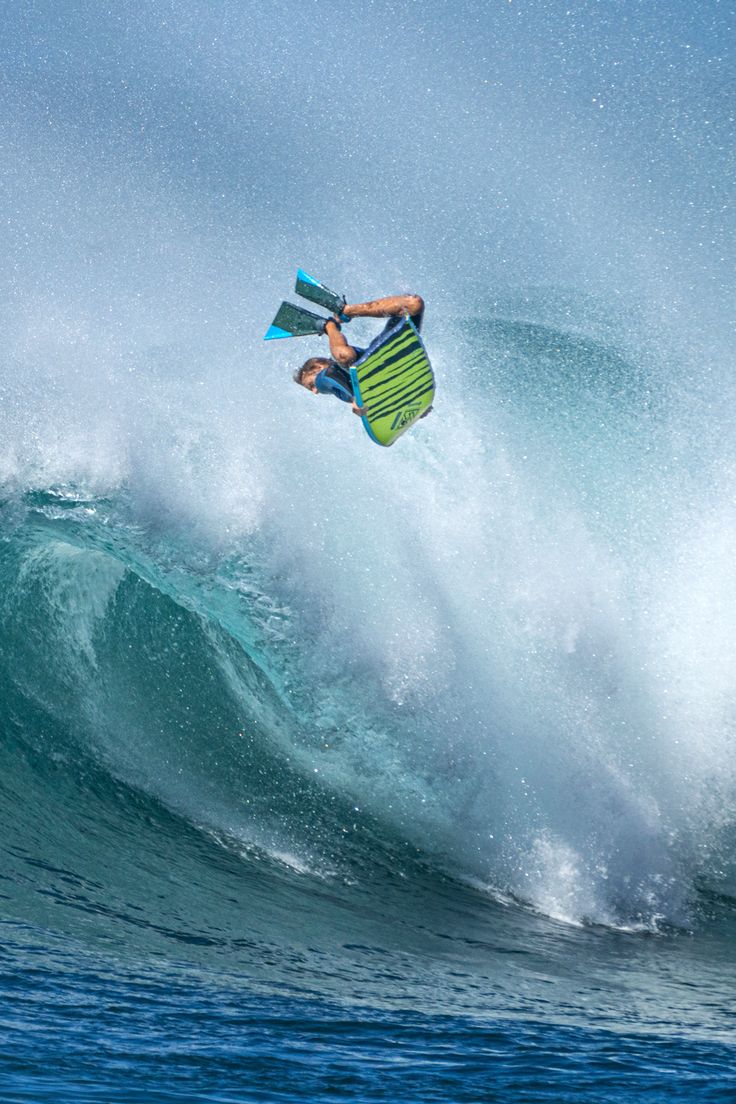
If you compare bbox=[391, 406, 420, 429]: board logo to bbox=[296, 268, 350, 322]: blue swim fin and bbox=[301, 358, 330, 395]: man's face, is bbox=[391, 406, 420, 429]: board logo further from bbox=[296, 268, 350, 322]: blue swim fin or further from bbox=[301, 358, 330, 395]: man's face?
bbox=[296, 268, 350, 322]: blue swim fin

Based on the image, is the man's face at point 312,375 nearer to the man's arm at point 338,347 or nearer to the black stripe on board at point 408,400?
the man's arm at point 338,347

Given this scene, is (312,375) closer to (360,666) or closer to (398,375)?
(398,375)

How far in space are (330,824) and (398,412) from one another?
2.63 meters

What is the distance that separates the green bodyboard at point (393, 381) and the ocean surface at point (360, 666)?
1498 millimetres

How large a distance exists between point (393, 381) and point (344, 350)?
0.42 meters

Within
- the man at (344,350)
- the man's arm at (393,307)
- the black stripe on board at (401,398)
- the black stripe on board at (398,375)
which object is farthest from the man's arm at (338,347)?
the black stripe on board at (401,398)

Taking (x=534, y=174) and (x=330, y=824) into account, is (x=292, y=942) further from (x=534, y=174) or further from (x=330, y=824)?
(x=534, y=174)

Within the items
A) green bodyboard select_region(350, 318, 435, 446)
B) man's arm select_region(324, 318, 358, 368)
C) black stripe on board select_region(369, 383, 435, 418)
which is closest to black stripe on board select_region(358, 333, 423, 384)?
green bodyboard select_region(350, 318, 435, 446)

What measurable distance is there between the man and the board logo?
0.97 ft

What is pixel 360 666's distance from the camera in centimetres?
776

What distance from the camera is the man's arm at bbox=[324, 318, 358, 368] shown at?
6.52 meters

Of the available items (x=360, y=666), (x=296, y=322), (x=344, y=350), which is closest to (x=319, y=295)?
(x=296, y=322)

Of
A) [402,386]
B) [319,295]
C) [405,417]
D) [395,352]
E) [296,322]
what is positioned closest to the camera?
[319,295]

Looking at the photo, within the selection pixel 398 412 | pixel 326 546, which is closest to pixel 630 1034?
pixel 398 412
